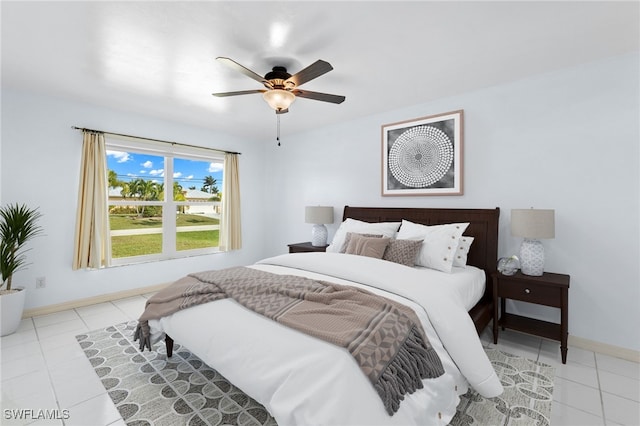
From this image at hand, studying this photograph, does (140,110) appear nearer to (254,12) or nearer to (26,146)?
(26,146)

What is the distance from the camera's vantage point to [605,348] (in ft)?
8.05

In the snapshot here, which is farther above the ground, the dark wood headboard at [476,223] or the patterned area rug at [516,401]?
the dark wood headboard at [476,223]

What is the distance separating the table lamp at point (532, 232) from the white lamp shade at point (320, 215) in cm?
226

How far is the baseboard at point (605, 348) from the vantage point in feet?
7.71

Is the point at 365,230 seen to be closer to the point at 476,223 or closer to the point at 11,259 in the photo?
the point at 476,223

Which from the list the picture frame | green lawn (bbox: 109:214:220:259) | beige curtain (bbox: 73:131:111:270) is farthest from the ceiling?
green lawn (bbox: 109:214:220:259)

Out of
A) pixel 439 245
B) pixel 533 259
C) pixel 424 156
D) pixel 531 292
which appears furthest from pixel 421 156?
pixel 531 292

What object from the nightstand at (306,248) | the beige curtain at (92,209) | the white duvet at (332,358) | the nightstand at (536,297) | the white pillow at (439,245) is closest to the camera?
the white duvet at (332,358)

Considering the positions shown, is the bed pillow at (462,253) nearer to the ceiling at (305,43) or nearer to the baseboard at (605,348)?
the baseboard at (605,348)

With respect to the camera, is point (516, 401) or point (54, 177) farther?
point (54, 177)

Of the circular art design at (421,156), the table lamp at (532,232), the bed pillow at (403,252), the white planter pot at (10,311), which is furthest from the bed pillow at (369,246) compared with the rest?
the white planter pot at (10,311)

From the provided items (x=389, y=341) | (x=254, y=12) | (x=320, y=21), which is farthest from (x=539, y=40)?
(x=389, y=341)

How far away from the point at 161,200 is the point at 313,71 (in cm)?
338

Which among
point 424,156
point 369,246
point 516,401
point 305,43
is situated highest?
point 305,43
